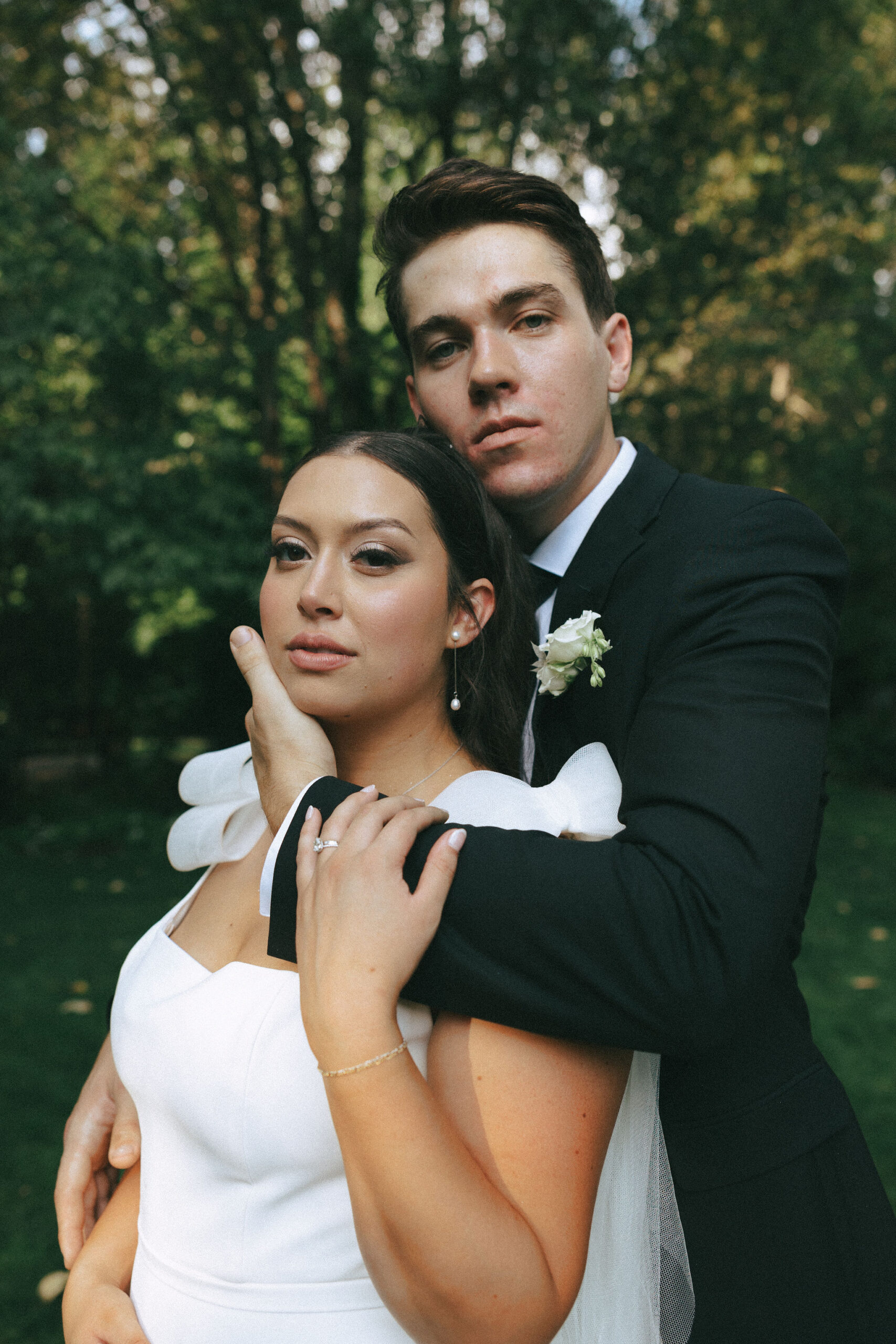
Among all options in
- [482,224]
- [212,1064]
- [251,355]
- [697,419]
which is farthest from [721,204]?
[212,1064]

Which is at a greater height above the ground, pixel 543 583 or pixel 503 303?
pixel 503 303

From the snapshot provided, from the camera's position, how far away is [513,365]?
251cm

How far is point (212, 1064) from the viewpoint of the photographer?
1920 millimetres

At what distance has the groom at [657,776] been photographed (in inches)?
61.2

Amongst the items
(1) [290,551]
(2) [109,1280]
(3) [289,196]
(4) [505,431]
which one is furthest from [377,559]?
(3) [289,196]

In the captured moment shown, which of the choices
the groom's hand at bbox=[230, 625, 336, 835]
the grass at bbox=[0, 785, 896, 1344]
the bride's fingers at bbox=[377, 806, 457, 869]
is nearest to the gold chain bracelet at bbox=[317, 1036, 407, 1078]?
the bride's fingers at bbox=[377, 806, 457, 869]

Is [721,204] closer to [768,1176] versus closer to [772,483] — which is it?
[772,483]

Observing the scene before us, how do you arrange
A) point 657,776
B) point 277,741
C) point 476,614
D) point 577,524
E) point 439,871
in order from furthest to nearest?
1. point 577,524
2. point 476,614
3. point 277,741
4. point 657,776
5. point 439,871

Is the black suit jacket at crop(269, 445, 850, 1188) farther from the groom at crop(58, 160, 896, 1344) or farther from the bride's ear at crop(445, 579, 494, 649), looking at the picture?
the bride's ear at crop(445, 579, 494, 649)

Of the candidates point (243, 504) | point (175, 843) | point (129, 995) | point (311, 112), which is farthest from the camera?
point (243, 504)

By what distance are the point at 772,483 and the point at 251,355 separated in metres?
10.1

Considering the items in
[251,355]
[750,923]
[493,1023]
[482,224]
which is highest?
[251,355]

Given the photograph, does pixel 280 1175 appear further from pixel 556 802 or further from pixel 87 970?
pixel 87 970

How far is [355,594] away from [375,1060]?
97cm
